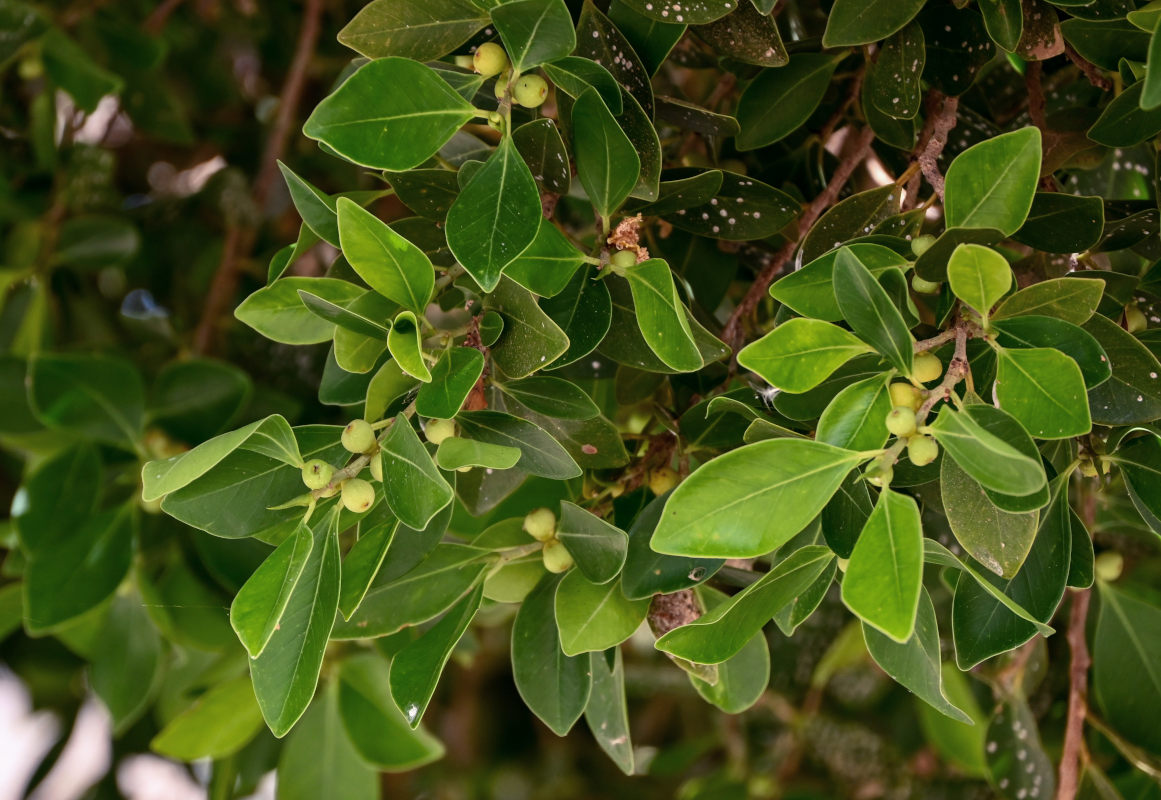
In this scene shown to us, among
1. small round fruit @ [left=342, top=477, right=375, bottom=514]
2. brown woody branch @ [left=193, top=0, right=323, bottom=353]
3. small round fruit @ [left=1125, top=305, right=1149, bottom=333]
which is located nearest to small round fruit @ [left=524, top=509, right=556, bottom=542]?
small round fruit @ [left=342, top=477, right=375, bottom=514]

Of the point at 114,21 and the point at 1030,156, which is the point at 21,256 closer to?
the point at 114,21

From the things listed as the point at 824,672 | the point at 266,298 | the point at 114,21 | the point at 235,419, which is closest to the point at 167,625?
the point at 235,419

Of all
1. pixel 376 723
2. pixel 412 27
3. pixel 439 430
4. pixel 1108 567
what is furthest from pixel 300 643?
pixel 1108 567

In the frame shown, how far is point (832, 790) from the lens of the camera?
1477 mm

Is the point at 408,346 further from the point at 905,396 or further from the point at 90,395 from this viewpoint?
the point at 90,395

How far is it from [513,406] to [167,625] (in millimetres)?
589

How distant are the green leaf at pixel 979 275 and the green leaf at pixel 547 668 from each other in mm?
306

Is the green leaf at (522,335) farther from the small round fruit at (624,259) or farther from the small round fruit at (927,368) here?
the small round fruit at (927,368)

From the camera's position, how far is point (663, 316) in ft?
1.71

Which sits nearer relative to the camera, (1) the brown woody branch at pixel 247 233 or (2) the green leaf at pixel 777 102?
(2) the green leaf at pixel 777 102

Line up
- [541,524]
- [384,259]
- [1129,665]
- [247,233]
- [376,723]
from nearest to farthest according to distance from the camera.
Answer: [384,259] → [541,524] → [1129,665] → [376,723] → [247,233]

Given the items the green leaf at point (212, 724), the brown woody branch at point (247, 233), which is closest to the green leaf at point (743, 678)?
the green leaf at point (212, 724)

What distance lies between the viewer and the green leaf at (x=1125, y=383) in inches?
20.3

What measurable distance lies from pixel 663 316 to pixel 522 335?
78mm
